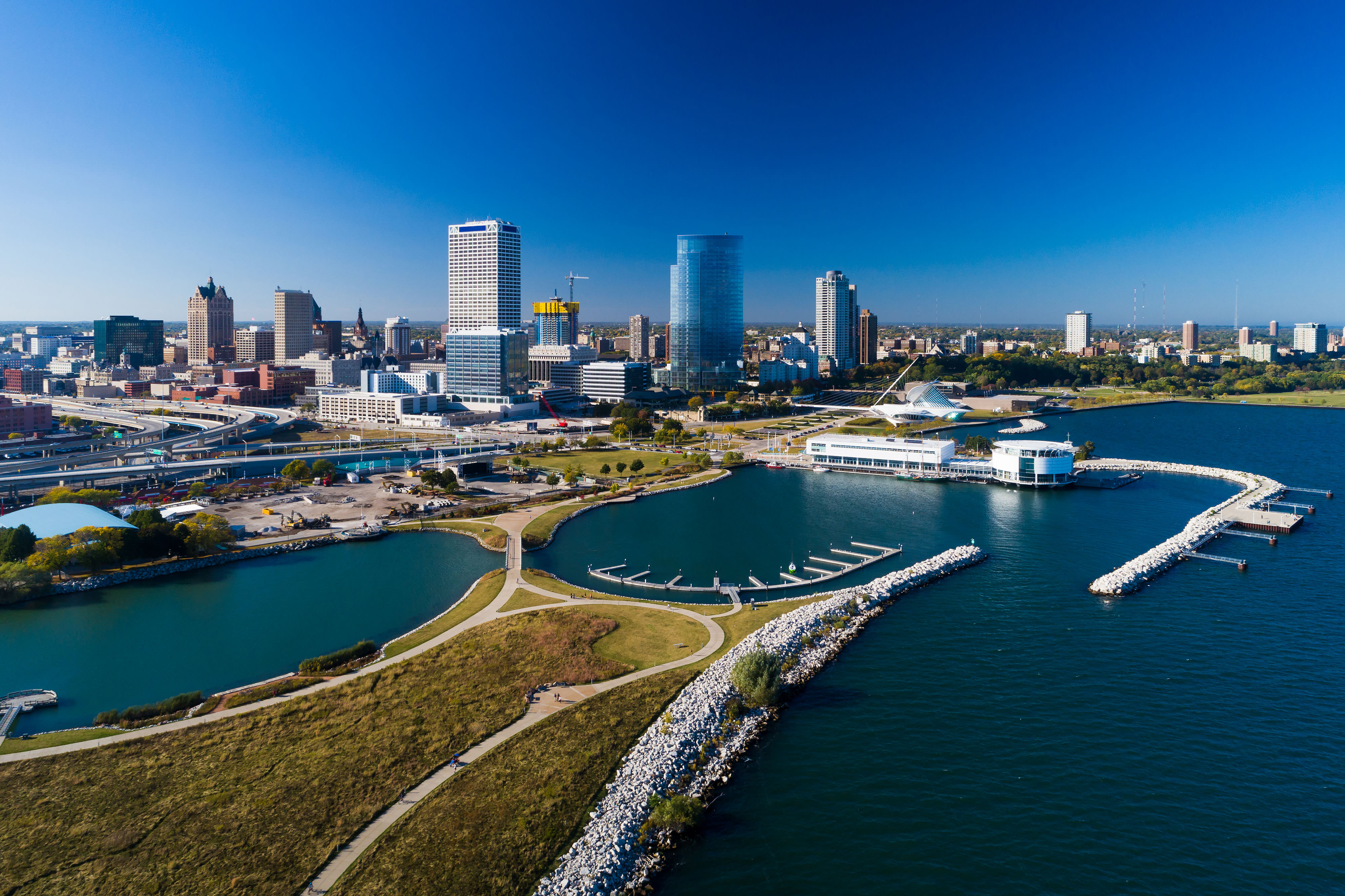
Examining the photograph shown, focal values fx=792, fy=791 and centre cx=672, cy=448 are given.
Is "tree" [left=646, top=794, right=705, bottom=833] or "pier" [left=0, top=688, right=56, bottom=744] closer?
"tree" [left=646, top=794, right=705, bottom=833]

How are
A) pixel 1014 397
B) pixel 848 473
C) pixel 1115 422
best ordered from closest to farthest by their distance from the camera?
pixel 848 473
pixel 1115 422
pixel 1014 397

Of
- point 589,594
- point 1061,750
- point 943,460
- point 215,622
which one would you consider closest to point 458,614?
point 589,594

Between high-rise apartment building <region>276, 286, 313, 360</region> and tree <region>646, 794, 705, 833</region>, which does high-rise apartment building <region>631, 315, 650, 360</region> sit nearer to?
high-rise apartment building <region>276, 286, 313, 360</region>

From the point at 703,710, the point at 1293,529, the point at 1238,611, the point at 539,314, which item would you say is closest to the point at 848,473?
the point at 1293,529

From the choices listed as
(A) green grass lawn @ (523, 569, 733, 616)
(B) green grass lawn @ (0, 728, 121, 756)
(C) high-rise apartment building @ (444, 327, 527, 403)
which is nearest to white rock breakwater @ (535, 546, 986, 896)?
(A) green grass lawn @ (523, 569, 733, 616)

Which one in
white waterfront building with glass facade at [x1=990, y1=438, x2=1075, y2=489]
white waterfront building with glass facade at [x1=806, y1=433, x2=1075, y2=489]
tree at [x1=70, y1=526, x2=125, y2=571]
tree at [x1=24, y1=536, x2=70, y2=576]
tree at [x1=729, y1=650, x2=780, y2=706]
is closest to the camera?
tree at [x1=729, y1=650, x2=780, y2=706]

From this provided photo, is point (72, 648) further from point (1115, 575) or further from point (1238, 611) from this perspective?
point (1238, 611)

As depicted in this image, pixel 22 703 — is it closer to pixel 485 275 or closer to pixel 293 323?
pixel 485 275
